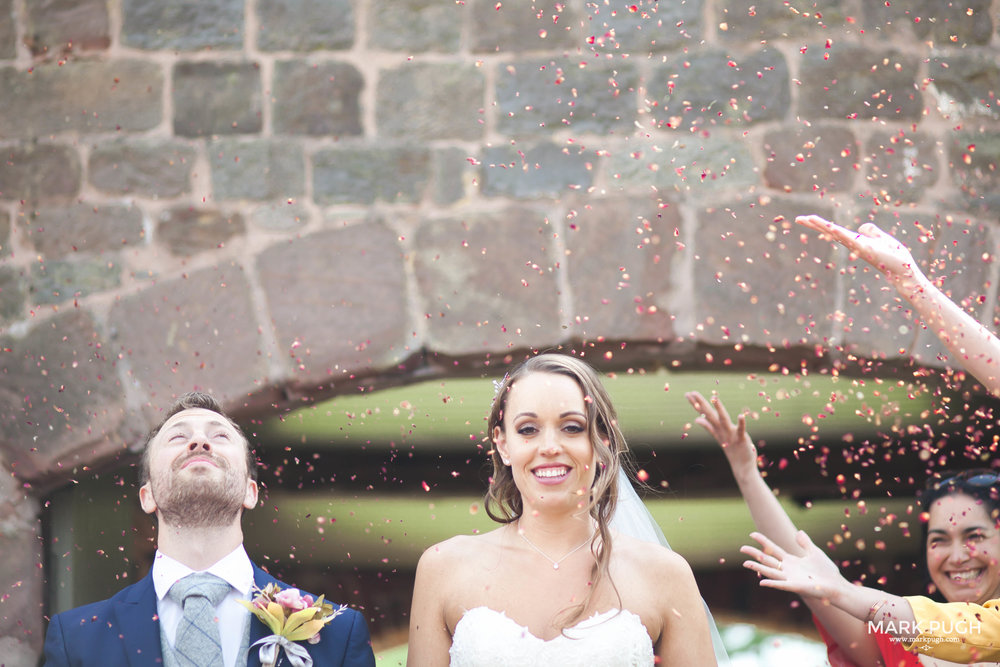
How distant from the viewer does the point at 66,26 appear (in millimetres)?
3518

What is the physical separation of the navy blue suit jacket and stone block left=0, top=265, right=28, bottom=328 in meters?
1.36

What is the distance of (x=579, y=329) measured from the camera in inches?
132

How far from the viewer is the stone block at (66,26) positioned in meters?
3.51

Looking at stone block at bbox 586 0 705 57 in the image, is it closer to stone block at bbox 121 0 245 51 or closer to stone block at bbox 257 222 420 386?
stone block at bbox 257 222 420 386

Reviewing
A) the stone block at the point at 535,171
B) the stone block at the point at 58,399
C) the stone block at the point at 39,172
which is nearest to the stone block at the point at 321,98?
the stone block at the point at 535,171

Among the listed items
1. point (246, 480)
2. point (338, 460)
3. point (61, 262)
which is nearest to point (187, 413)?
point (246, 480)

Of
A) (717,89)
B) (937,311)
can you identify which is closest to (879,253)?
(937,311)

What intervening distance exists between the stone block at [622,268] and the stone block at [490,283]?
0.07 metres

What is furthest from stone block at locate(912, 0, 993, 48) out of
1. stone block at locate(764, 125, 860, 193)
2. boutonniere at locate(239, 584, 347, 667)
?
boutonniere at locate(239, 584, 347, 667)

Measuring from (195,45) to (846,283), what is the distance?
2326mm

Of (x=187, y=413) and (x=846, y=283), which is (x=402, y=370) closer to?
(x=187, y=413)

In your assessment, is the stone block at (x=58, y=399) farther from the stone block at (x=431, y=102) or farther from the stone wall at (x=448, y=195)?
the stone block at (x=431, y=102)

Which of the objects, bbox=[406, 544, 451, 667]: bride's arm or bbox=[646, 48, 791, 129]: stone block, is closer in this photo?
bbox=[406, 544, 451, 667]: bride's arm

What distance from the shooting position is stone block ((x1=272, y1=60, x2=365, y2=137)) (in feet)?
11.3
